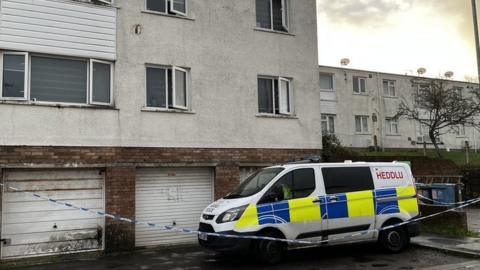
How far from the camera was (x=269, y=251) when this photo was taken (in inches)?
367

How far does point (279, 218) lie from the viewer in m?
9.38

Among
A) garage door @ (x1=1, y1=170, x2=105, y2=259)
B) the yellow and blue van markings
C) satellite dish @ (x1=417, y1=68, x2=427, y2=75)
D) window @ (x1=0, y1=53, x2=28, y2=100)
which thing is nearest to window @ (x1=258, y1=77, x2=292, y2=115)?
the yellow and blue van markings

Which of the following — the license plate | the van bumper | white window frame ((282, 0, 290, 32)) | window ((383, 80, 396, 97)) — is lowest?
the van bumper

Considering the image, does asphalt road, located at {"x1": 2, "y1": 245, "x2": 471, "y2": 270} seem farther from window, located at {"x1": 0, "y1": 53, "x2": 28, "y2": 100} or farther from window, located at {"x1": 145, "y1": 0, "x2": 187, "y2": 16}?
window, located at {"x1": 145, "y1": 0, "x2": 187, "y2": 16}

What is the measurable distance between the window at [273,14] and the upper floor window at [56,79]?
4.96 metres

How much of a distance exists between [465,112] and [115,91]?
24406mm

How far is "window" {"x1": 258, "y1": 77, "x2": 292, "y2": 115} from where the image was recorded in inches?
551

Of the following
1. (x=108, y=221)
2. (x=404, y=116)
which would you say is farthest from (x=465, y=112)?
(x=108, y=221)

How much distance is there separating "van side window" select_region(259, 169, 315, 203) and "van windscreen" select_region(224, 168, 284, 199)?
22 centimetres

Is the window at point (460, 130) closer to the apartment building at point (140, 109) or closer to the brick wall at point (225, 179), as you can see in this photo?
the apartment building at point (140, 109)

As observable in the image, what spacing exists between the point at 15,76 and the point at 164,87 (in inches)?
140

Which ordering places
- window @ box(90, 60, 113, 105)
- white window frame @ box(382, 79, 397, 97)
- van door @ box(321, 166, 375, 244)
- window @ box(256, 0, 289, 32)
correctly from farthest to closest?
white window frame @ box(382, 79, 397, 97) → window @ box(256, 0, 289, 32) → window @ box(90, 60, 113, 105) → van door @ box(321, 166, 375, 244)

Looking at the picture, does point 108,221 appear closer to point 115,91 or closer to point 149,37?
point 115,91

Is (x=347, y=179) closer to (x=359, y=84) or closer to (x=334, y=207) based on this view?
(x=334, y=207)
